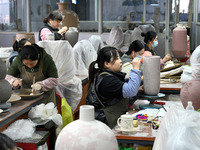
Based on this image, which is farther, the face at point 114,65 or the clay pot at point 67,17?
the clay pot at point 67,17

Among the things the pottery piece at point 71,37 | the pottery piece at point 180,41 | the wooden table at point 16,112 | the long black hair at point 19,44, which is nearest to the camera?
the wooden table at point 16,112

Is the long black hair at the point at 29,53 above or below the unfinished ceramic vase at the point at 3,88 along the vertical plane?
above

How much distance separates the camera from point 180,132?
1190 millimetres

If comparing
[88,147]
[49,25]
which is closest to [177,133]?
[88,147]

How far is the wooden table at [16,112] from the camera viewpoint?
110 inches

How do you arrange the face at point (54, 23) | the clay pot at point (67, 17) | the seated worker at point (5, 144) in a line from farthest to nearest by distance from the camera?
the clay pot at point (67, 17) < the face at point (54, 23) < the seated worker at point (5, 144)

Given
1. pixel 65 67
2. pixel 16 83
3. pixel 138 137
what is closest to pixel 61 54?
pixel 65 67

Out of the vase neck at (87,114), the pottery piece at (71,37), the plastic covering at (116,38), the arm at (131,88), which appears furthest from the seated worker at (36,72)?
the plastic covering at (116,38)

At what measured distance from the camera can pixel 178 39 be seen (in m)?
5.95

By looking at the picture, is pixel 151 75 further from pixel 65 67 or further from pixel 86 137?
pixel 86 137

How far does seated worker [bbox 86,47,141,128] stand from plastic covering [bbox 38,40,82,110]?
1237mm

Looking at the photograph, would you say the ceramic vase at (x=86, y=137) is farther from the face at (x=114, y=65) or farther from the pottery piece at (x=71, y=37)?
the pottery piece at (x=71, y=37)

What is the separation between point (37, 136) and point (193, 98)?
1.35 meters

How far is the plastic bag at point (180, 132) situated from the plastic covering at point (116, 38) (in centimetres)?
669
